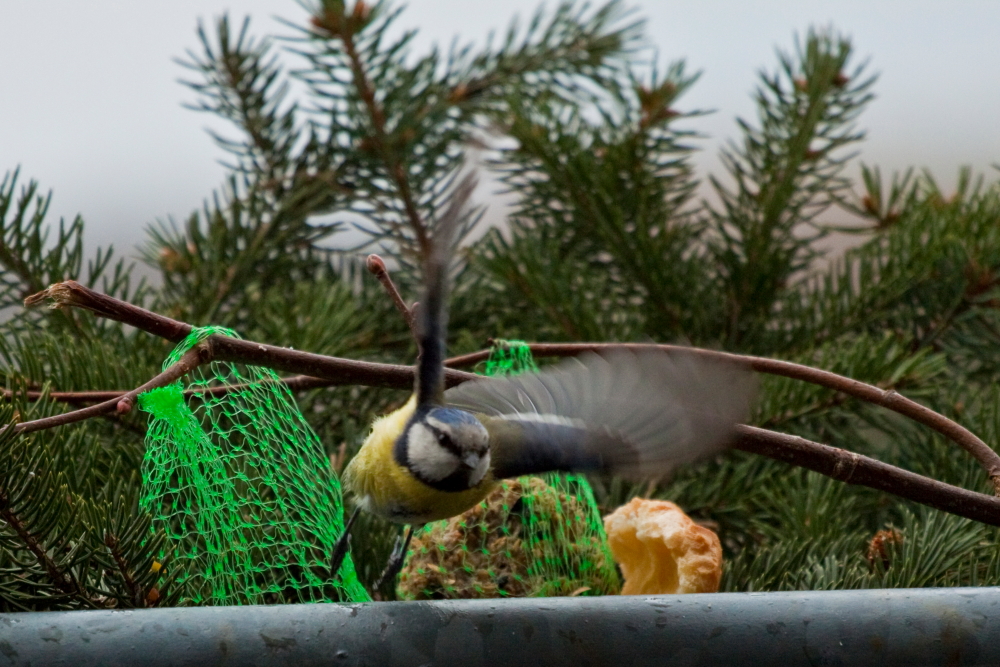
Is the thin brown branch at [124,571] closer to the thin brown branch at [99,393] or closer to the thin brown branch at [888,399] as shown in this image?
the thin brown branch at [99,393]

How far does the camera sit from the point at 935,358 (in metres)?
0.65

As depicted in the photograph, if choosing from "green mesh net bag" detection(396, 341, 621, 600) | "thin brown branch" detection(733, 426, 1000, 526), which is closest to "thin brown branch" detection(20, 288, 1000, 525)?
"thin brown branch" detection(733, 426, 1000, 526)

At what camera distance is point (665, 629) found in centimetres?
33

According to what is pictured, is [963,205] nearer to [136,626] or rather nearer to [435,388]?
[435,388]

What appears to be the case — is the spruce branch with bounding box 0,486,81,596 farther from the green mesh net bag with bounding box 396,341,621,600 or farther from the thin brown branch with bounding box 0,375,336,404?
the green mesh net bag with bounding box 396,341,621,600

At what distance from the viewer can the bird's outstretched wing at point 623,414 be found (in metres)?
0.44

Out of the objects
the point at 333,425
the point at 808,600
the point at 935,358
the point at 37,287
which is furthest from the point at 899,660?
the point at 37,287

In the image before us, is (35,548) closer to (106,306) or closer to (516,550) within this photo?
(106,306)

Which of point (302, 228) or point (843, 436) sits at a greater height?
point (302, 228)

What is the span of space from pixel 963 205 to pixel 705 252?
0.73 ft

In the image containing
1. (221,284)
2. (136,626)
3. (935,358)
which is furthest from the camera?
(221,284)

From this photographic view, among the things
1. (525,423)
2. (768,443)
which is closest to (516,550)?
(525,423)

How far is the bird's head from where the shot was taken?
524mm

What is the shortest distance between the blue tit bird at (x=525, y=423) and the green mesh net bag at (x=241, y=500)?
0.09 ft
